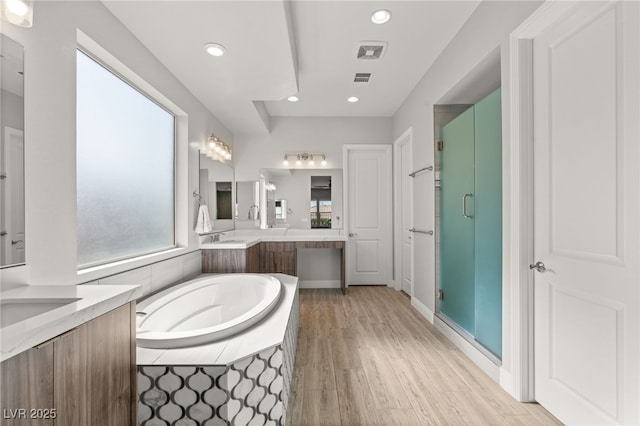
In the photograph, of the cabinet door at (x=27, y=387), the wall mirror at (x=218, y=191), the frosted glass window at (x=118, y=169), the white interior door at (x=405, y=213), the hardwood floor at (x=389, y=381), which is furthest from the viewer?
the white interior door at (x=405, y=213)

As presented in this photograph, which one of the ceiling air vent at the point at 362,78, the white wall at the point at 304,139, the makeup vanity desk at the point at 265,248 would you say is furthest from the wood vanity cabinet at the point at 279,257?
the ceiling air vent at the point at 362,78

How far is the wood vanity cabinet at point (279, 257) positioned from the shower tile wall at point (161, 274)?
3.31 feet

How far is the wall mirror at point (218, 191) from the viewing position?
3164 mm

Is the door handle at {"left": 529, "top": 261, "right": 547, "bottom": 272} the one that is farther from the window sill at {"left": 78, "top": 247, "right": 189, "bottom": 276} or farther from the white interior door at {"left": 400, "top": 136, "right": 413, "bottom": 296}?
the window sill at {"left": 78, "top": 247, "right": 189, "bottom": 276}

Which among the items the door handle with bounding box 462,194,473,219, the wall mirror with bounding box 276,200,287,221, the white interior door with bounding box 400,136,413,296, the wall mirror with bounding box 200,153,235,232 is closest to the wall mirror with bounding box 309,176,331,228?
the wall mirror with bounding box 276,200,287,221

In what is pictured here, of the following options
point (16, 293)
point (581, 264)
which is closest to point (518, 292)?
point (581, 264)

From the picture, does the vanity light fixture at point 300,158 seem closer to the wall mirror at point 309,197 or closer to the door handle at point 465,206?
the wall mirror at point 309,197

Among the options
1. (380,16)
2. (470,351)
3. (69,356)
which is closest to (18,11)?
(69,356)

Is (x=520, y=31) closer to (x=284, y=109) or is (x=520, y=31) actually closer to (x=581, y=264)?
(x=581, y=264)

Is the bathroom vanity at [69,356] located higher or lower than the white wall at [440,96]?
lower

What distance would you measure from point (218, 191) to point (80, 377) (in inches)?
117

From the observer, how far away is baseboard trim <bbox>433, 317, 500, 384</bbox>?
1.87 meters

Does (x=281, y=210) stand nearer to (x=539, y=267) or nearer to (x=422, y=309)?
(x=422, y=309)

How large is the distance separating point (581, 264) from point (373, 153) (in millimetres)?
3192
